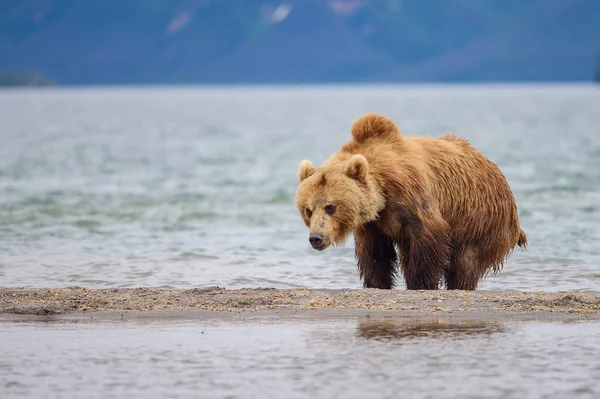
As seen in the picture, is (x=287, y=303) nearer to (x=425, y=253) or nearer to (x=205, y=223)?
(x=425, y=253)

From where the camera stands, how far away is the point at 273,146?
4856 centimetres

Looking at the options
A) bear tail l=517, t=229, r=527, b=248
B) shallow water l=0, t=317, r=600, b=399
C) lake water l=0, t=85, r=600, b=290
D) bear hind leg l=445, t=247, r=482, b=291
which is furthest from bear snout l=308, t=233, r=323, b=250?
bear tail l=517, t=229, r=527, b=248

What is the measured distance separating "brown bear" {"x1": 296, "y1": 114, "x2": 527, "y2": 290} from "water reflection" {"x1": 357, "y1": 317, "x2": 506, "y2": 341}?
1128mm

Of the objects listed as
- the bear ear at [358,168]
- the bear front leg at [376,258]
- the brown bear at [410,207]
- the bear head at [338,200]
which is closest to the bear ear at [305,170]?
the brown bear at [410,207]

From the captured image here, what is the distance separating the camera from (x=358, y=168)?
352 inches

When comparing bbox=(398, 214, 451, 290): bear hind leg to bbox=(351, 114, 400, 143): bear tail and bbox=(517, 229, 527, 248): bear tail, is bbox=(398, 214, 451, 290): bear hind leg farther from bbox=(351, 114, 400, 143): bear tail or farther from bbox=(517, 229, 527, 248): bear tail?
bbox=(517, 229, 527, 248): bear tail

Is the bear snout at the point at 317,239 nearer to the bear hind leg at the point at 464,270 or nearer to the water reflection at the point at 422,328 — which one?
the water reflection at the point at 422,328

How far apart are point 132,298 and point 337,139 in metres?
47.0

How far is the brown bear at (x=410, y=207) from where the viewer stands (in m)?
8.98

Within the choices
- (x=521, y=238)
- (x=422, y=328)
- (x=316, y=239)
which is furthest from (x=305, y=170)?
(x=521, y=238)

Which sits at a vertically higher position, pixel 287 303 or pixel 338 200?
pixel 338 200

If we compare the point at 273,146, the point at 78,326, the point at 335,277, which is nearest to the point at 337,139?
the point at 273,146

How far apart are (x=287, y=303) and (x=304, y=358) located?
1939mm

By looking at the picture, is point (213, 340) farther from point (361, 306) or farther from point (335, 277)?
point (335, 277)
